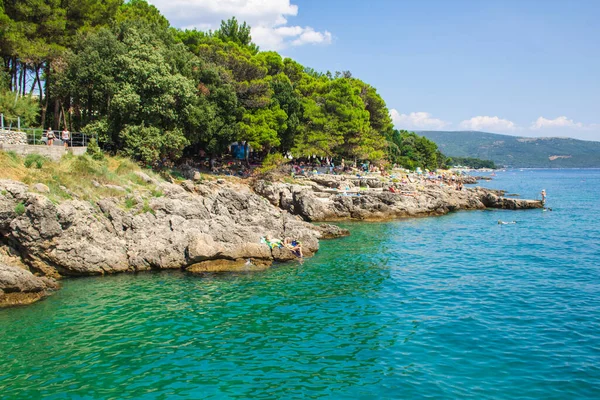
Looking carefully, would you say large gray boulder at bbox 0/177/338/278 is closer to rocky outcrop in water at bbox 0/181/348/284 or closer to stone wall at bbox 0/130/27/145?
rocky outcrop in water at bbox 0/181/348/284

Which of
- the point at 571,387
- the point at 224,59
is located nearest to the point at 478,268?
→ the point at 571,387

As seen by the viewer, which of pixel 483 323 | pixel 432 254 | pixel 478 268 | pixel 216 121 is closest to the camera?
pixel 483 323

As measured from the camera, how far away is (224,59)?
50.9 meters

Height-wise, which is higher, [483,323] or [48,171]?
[48,171]

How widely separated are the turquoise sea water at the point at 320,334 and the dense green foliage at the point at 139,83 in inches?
777

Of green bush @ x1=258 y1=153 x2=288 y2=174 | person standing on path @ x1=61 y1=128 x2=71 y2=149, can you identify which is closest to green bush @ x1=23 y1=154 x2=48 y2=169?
person standing on path @ x1=61 y1=128 x2=71 y2=149

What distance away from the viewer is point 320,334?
52.4 ft

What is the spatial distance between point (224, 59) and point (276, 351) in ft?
141

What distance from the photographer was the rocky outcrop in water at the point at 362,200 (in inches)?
1736

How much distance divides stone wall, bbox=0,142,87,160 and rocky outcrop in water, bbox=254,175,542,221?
1895cm

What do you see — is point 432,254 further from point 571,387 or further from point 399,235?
point 571,387

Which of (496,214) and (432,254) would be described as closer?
(432,254)

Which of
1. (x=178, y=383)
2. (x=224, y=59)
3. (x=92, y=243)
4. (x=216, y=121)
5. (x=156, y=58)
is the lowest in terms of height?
(x=178, y=383)

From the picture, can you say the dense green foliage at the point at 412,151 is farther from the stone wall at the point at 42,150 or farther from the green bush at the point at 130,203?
the green bush at the point at 130,203
